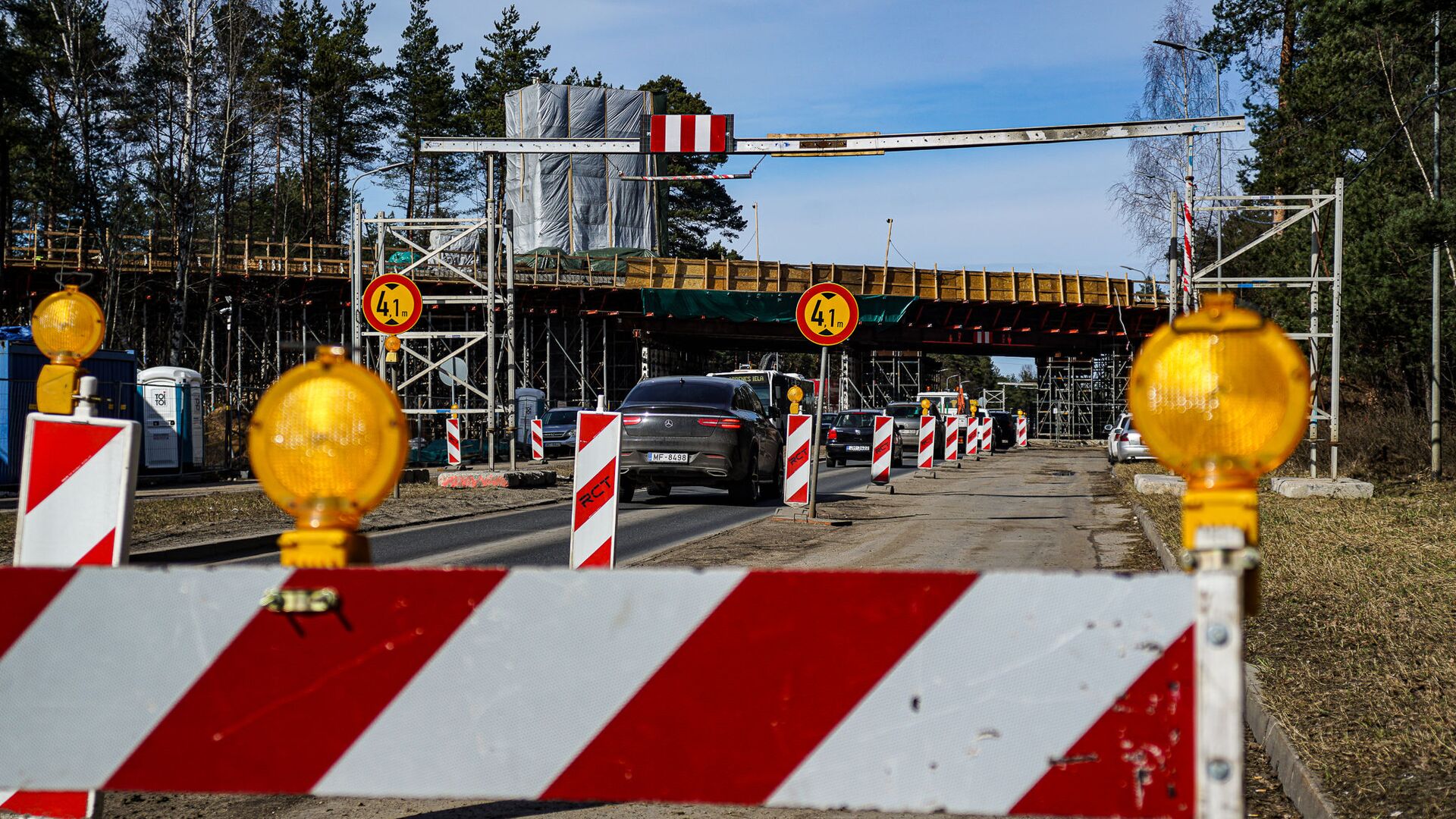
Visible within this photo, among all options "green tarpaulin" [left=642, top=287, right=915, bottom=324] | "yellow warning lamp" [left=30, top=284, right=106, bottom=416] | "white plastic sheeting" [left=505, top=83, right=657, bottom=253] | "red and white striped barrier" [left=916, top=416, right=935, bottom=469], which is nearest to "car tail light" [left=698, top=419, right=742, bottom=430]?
"red and white striped barrier" [left=916, top=416, right=935, bottom=469]

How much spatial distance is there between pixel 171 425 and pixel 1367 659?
24.1 meters

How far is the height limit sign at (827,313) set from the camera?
1431 centimetres

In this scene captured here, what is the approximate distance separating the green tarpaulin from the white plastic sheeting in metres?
8.73

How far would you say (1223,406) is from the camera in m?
1.89

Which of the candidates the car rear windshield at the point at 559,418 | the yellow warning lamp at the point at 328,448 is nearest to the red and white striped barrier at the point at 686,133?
the car rear windshield at the point at 559,418

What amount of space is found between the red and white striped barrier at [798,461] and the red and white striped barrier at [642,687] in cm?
1365

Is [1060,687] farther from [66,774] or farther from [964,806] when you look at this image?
[66,774]

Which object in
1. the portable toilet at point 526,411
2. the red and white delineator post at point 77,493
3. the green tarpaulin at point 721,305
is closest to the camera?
the red and white delineator post at point 77,493

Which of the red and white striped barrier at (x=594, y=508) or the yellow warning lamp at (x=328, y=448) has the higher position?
the yellow warning lamp at (x=328, y=448)

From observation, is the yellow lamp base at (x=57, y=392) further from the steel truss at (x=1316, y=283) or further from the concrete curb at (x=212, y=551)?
the steel truss at (x=1316, y=283)

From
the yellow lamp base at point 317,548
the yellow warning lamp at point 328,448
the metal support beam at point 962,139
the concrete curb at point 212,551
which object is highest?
the metal support beam at point 962,139

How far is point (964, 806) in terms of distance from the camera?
180 cm

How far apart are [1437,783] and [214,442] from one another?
89.3 ft

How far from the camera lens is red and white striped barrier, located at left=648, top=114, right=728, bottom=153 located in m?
21.6
